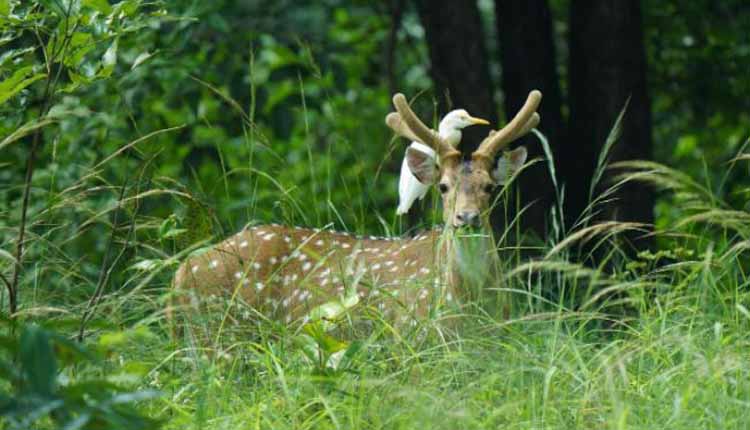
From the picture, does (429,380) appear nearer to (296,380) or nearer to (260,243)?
(296,380)

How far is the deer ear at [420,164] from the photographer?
253 inches

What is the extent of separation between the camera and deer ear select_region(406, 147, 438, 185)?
21.1ft

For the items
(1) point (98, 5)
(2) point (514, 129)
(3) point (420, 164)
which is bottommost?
(3) point (420, 164)

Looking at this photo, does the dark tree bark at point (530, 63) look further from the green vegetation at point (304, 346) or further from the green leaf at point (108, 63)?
the green leaf at point (108, 63)

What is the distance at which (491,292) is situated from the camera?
5977mm

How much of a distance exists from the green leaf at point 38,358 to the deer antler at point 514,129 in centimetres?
336

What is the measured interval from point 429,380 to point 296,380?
39 cm

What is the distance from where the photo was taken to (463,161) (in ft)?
20.7

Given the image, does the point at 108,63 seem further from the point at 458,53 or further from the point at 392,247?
the point at 458,53

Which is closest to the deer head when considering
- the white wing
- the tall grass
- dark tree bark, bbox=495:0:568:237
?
the white wing

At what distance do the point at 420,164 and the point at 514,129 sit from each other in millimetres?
424

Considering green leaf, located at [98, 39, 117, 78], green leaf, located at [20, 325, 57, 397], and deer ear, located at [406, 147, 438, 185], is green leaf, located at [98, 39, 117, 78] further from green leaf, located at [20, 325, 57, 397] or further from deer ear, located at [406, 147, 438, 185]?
green leaf, located at [20, 325, 57, 397]

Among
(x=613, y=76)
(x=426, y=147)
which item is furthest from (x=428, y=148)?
(x=613, y=76)

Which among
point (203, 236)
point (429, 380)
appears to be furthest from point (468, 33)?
point (429, 380)
